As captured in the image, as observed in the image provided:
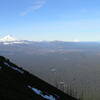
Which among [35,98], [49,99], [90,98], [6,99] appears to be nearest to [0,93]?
[6,99]

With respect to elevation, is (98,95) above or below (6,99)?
below

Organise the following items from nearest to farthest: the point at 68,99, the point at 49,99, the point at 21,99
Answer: the point at 21,99
the point at 49,99
the point at 68,99

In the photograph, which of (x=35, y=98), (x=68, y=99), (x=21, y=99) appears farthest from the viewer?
(x=68, y=99)

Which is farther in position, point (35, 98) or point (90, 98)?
point (90, 98)

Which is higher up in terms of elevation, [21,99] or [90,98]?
[21,99]

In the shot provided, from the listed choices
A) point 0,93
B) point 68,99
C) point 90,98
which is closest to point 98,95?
point 90,98

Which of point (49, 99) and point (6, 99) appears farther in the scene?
point (49, 99)

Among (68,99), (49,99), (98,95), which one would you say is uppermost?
(49,99)

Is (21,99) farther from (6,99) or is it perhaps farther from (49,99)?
(49,99)

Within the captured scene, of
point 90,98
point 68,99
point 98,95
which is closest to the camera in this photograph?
point 68,99

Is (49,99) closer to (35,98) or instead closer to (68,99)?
(35,98)
